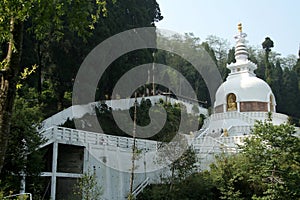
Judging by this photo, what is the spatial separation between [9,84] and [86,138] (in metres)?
11.4

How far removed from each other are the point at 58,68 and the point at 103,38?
10.0 ft

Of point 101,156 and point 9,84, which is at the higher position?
point 9,84

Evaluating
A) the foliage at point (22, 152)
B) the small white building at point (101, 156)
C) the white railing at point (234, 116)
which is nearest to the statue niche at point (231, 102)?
the white railing at point (234, 116)

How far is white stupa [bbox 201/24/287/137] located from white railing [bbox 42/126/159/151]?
23.1 ft

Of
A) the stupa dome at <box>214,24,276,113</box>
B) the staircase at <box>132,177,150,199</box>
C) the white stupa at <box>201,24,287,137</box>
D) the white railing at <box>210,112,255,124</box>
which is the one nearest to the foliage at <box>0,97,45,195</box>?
the staircase at <box>132,177,150,199</box>

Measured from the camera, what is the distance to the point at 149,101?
87.2ft

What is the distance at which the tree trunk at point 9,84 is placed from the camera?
5.13m

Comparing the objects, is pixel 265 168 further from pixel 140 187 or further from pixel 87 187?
pixel 87 187

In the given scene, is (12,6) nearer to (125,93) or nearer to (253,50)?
(125,93)

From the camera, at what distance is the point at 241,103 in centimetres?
2772

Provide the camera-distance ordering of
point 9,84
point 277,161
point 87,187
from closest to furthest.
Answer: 1. point 9,84
2. point 87,187
3. point 277,161

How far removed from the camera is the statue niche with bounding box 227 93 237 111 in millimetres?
28062

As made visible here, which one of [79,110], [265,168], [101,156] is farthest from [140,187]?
[79,110]

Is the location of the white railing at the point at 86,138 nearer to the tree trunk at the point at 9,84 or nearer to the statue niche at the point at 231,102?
the tree trunk at the point at 9,84
